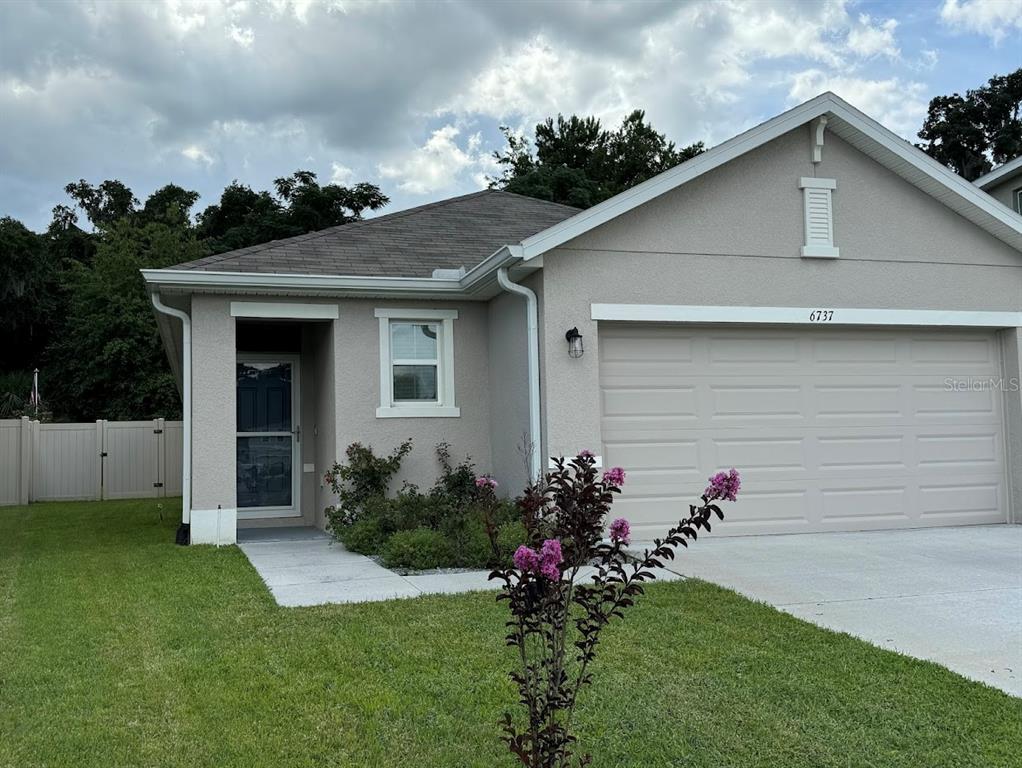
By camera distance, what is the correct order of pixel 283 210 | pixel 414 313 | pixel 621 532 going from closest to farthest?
pixel 621 532, pixel 414 313, pixel 283 210

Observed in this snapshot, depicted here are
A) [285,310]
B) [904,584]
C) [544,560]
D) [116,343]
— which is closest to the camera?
[544,560]

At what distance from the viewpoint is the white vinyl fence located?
17469 mm

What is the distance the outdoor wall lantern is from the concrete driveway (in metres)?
2.30

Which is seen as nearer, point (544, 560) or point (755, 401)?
point (544, 560)

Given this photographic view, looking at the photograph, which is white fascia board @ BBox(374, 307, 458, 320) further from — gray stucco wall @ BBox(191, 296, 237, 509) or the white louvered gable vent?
the white louvered gable vent

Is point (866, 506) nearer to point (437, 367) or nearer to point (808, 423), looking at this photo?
point (808, 423)

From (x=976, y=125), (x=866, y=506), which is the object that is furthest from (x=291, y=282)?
(x=976, y=125)

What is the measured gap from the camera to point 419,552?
805 cm

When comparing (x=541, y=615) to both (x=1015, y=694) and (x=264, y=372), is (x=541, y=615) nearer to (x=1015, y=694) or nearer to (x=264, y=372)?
(x=1015, y=694)

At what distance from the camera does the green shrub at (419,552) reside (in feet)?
26.3

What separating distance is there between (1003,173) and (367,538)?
715 inches

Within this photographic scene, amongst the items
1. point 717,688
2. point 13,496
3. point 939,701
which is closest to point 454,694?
point 717,688

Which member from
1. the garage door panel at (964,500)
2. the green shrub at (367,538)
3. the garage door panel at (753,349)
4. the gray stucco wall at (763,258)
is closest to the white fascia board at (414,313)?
the gray stucco wall at (763,258)

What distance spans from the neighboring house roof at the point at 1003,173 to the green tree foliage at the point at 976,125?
2174cm
